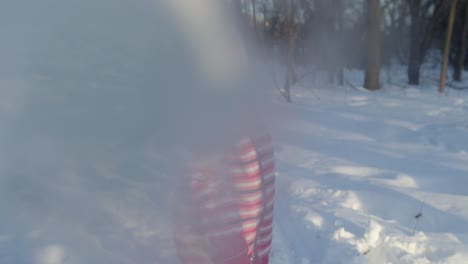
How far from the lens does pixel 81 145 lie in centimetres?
340

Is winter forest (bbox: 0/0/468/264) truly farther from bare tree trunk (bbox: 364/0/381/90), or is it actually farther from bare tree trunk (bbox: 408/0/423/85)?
bare tree trunk (bbox: 408/0/423/85)

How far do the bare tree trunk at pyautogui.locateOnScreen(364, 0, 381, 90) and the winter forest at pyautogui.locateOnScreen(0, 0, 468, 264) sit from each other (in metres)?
1.87

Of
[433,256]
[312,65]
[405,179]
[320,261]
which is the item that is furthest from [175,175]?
[312,65]

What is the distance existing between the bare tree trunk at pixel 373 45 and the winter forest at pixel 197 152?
1.87 m

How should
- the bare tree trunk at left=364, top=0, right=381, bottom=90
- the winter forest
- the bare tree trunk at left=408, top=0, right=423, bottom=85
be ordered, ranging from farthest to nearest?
the bare tree trunk at left=408, top=0, right=423, bottom=85 < the bare tree trunk at left=364, top=0, right=381, bottom=90 < the winter forest

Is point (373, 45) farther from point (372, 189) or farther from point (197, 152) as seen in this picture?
point (197, 152)

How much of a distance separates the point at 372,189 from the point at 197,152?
2234 millimetres

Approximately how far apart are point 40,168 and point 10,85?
68.0 inches

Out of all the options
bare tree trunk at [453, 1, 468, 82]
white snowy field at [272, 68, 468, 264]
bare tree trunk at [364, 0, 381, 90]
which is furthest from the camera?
bare tree trunk at [453, 1, 468, 82]

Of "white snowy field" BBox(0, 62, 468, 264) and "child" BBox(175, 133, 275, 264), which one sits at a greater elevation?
"child" BBox(175, 133, 275, 264)

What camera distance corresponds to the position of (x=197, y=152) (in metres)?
0.77

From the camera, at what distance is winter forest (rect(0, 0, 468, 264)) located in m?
0.75

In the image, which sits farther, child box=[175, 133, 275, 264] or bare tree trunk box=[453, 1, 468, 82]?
bare tree trunk box=[453, 1, 468, 82]

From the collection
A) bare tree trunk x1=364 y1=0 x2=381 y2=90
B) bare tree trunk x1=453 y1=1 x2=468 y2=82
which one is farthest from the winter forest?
bare tree trunk x1=453 y1=1 x2=468 y2=82
